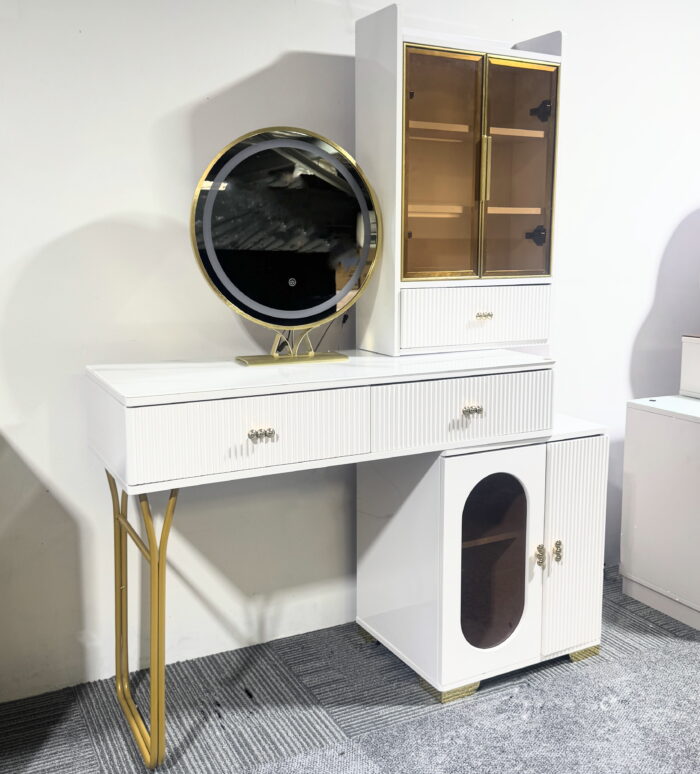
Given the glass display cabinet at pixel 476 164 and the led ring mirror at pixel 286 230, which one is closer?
the led ring mirror at pixel 286 230

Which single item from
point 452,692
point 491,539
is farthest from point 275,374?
point 452,692

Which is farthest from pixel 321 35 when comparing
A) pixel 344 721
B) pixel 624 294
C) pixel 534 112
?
pixel 344 721

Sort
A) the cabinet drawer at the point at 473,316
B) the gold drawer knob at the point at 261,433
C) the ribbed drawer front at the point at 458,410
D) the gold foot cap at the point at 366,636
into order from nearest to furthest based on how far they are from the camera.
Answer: the gold drawer knob at the point at 261,433 → the ribbed drawer front at the point at 458,410 → the cabinet drawer at the point at 473,316 → the gold foot cap at the point at 366,636

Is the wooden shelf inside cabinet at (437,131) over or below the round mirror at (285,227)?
over

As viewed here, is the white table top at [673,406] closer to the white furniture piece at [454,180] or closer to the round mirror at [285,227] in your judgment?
the white furniture piece at [454,180]

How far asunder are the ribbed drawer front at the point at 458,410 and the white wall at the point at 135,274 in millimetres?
475

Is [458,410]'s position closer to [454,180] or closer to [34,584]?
[454,180]

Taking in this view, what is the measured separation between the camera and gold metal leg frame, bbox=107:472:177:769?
5.52ft

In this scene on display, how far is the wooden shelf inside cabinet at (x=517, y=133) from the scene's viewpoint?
2.09m

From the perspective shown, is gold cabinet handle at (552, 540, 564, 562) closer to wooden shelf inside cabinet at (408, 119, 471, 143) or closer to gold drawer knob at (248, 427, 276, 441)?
gold drawer knob at (248, 427, 276, 441)

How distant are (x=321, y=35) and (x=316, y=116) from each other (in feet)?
0.65

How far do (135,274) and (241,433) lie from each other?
22.6 inches

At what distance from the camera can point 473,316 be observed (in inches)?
83.8

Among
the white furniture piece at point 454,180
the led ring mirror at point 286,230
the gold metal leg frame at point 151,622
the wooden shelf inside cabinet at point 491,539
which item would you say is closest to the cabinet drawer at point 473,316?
the white furniture piece at point 454,180
